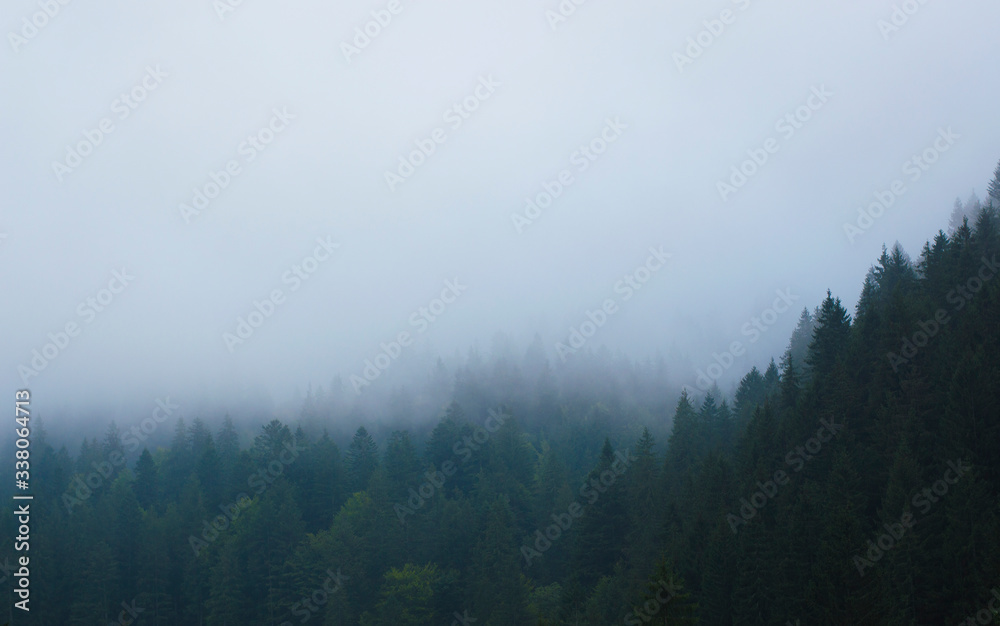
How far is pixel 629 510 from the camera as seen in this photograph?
203 ft

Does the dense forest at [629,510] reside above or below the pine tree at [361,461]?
below

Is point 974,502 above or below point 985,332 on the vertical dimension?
below

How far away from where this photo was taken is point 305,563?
240 feet

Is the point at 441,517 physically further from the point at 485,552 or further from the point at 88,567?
the point at 88,567

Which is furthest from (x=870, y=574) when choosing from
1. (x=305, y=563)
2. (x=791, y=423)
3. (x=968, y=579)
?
(x=305, y=563)

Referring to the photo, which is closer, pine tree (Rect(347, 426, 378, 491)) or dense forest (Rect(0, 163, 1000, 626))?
dense forest (Rect(0, 163, 1000, 626))

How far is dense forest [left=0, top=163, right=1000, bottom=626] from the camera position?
32.9 m

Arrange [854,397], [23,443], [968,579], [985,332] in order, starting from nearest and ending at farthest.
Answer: [968,579] → [985,332] → [854,397] → [23,443]

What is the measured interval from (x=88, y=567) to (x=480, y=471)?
4542cm

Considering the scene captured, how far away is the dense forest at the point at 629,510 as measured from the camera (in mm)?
32906

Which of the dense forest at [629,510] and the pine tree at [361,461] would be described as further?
the pine tree at [361,461]

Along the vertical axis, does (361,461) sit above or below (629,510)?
above

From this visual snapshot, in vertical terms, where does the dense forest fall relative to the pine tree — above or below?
below

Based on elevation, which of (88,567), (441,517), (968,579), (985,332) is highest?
(88,567)
